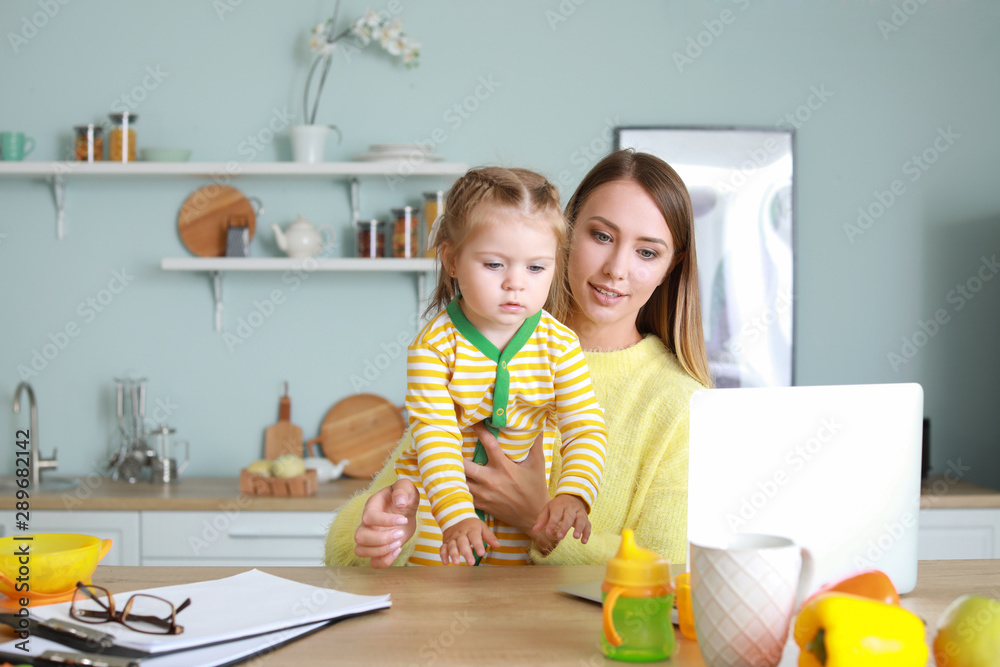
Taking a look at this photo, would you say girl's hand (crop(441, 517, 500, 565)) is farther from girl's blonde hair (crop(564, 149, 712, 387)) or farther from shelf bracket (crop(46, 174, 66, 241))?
shelf bracket (crop(46, 174, 66, 241))

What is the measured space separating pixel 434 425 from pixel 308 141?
6.64 feet

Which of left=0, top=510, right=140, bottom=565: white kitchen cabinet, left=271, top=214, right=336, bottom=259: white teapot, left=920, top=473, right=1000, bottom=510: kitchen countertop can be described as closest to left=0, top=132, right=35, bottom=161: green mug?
left=271, top=214, right=336, bottom=259: white teapot

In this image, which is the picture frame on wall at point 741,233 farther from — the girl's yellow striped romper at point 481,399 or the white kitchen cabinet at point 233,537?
the girl's yellow striped romper at point 481,399

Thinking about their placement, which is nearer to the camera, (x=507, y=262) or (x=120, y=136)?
(x=507, y=262)

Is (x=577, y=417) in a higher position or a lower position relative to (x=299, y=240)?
lower

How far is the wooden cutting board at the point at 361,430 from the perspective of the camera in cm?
307

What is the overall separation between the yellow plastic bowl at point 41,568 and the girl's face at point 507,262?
1.79 feet

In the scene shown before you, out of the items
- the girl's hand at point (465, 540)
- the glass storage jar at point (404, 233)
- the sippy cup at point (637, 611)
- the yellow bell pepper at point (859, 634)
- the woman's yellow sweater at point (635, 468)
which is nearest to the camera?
the yellow bell pepper at point (859, 634)

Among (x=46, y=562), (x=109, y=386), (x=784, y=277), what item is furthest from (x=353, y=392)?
(x=46, y=562)

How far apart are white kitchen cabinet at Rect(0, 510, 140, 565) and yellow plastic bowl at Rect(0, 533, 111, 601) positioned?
1.83 metres

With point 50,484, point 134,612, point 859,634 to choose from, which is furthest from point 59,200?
point 859,634

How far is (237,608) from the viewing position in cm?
89

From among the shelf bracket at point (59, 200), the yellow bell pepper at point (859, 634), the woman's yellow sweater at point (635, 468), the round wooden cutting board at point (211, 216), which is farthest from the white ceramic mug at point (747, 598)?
the shelf bracket at point (59, 200)

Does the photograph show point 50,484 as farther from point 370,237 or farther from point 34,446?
point 370,237
